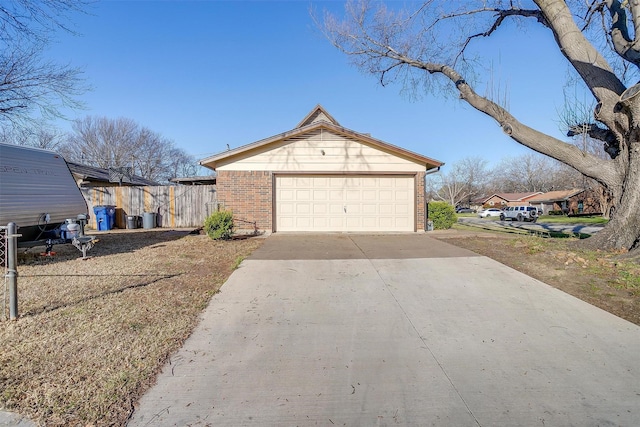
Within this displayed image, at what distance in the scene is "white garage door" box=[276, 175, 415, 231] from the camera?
12211mm

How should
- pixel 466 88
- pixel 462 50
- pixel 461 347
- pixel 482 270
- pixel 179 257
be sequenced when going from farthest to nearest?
pixel 462 50, pixel 466 88, pixel 179 257, pixel 482 270, pixel 461 347

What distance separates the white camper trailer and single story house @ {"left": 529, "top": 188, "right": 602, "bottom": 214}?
5284 cm

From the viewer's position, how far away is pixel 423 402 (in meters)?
2.52

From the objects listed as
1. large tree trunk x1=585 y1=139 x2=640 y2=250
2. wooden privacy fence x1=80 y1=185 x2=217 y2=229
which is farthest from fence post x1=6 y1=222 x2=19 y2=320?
wooden privacy fence x1=80 y1=185 x2=217 y2=229

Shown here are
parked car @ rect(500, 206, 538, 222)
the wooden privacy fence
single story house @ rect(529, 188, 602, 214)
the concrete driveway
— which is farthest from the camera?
single story house @ rect(529, 188, 602, 214)

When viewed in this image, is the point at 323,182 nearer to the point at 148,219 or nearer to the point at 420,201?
the point at 420,201

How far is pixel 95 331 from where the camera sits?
356 centimetres

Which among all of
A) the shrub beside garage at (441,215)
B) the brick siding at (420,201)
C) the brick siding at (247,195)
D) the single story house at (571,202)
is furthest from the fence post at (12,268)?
the single story house at (571,202)

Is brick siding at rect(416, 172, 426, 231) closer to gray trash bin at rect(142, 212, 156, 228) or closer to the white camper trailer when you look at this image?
the white camper trailer

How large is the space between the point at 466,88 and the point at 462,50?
9.66 feet

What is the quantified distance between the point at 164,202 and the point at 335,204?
9008 mm

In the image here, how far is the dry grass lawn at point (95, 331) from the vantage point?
2441 millimetres

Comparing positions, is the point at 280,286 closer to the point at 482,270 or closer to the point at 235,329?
the point at 235,329

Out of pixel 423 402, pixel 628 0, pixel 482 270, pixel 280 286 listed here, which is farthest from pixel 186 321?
pixel 628 0
